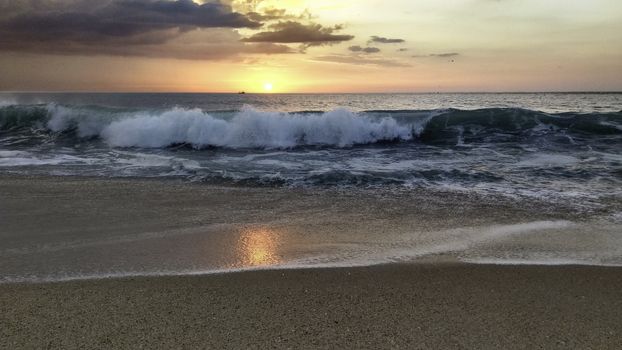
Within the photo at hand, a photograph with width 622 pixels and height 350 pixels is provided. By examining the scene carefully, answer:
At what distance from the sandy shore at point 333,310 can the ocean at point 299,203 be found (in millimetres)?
359

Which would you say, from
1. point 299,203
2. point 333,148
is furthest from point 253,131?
point 299,203

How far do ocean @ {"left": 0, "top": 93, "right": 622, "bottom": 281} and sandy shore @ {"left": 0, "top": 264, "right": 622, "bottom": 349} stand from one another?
36 centimetres

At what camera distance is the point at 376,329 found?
3020 millimetres

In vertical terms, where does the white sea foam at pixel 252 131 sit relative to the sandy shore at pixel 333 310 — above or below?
above

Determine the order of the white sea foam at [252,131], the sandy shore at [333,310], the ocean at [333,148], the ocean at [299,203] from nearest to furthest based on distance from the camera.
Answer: the sandy shore at [333,310] → the ocean at [299,203] → the ocean at [333,148] → the white sea foam at [252,131]

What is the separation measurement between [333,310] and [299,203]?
3.63 m

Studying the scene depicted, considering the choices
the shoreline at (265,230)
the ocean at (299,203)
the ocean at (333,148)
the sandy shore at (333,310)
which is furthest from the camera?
the ocean at (333,148)

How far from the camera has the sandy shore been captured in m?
2.89

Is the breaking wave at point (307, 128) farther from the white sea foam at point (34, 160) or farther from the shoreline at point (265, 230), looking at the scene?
the shoreline at point (265, 230)

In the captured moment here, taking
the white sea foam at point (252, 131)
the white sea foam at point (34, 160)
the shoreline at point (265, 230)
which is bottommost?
the shoreline at point (265, 230)

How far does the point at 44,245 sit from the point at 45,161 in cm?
745

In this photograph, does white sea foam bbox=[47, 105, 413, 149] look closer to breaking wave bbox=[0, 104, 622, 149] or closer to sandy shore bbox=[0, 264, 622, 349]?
breaking wave bbox=[0, 104, 622, 149]

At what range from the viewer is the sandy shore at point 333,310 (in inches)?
114

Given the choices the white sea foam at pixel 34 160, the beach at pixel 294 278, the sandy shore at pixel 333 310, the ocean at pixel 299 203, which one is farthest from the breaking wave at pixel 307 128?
the sandy shore at pixel 333 310
